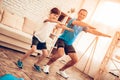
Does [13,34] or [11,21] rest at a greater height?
[11,21]

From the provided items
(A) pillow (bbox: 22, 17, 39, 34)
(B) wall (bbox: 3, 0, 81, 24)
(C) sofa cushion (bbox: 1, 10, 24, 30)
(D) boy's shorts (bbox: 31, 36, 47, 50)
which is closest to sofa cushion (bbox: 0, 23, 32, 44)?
(C) sofa cushion (bbox: 1, 10, 24, 30)

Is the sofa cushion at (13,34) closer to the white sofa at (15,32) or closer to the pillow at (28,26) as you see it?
the white sofa at (15,32)

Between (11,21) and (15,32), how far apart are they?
2.02ft

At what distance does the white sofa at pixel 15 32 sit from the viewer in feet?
12.2

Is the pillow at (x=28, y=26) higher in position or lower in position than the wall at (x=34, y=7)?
lower

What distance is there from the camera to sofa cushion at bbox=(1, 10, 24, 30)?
165 inches

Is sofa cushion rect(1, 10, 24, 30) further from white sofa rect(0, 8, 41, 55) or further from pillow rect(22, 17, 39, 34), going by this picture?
pillow rect(22, 17, 39, 34)

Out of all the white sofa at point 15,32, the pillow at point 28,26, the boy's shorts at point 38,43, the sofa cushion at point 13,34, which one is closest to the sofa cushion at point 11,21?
the white sofa at point 15,32

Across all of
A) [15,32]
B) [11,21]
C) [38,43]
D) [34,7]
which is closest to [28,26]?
[11,21]

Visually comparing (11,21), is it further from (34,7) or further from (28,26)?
(34,7)

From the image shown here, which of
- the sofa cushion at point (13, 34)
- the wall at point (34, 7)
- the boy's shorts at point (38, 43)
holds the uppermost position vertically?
the wall at point (34, 7)

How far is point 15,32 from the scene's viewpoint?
379 centimetres

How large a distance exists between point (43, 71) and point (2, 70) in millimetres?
1038

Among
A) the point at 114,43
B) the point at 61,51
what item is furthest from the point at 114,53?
the point at 61,51
